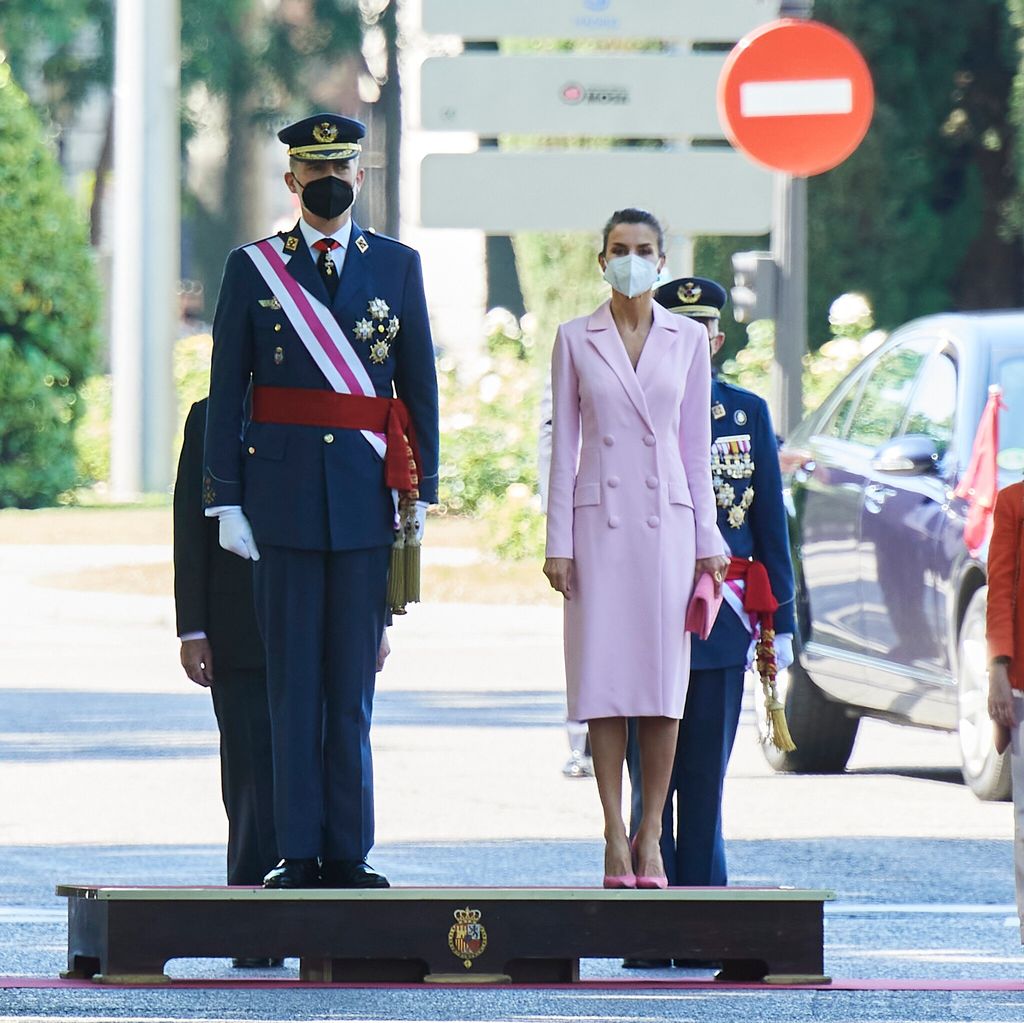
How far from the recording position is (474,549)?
23.0 metres

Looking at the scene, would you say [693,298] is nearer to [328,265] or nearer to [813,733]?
[328,265]

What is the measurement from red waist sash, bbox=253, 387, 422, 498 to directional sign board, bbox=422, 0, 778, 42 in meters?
12.5

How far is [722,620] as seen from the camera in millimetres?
8219

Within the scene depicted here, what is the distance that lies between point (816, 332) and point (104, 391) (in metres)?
6.98

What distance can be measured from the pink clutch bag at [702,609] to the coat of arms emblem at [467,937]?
3.06 feet

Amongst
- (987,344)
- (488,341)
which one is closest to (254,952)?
(987,344)

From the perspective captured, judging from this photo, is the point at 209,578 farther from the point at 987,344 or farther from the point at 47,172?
the point at 47,172

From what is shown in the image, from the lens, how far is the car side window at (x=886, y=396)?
12.7 meters

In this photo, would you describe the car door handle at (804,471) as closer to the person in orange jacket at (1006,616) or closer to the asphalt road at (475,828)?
the asphalt road at (475,828)

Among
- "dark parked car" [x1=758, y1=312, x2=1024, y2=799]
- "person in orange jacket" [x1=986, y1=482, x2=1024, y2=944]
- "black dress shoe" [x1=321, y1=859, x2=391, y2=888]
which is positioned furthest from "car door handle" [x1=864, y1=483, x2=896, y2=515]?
"black dress shoe" [x1=321, y1=859, x2=391, y2=888]

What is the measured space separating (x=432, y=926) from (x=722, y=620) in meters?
1.48

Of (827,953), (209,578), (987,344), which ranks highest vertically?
(987,344)

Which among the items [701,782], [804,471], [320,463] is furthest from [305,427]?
[804,471]

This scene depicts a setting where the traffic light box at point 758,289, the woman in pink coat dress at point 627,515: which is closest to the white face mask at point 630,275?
the woman in pink coat dress at point 627,515
